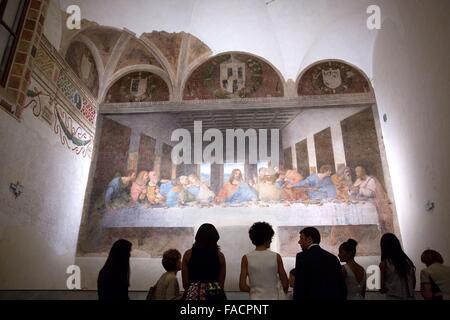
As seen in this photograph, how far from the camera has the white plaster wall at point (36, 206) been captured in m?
6.07

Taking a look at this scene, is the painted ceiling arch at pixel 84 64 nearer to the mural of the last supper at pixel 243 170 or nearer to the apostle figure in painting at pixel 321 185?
the mural of the last supper at pixel 243 170

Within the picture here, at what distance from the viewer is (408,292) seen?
3221 millimetres

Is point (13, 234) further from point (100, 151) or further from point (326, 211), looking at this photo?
point (326, 211)

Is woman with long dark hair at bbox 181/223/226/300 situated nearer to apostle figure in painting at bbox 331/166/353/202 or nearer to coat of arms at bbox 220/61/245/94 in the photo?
apostle figure in painting at bbox 331/166/353/202

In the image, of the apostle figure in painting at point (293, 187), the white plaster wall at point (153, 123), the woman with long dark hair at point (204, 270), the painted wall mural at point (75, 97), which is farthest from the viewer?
the white plaster wall at point (153, 123)

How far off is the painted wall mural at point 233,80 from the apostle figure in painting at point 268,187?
2319 millimetres

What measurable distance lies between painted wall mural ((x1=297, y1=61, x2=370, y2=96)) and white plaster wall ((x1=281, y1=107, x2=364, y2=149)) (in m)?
0.57

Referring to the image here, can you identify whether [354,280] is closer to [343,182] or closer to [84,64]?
[343,182]

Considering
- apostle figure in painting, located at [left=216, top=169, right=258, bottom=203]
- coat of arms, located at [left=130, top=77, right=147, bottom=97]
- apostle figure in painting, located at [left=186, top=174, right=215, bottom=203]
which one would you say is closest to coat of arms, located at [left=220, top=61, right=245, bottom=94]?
coat of arms, located at [left=130, top=77, right=147, bottom=97]

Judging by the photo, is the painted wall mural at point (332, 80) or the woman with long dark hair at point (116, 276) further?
the painted wall mural at point (332, 80)

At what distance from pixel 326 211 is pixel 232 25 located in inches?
216

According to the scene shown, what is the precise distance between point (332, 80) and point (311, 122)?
148 centimetres

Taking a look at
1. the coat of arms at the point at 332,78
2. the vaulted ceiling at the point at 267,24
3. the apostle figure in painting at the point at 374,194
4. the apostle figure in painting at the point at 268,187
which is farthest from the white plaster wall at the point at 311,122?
the apostle figure in painting at the point at 374,194

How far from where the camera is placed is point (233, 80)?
1015cm
